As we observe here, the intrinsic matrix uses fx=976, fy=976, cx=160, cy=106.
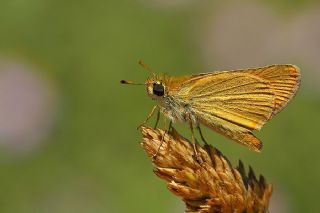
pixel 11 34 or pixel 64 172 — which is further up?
pixel 11 34

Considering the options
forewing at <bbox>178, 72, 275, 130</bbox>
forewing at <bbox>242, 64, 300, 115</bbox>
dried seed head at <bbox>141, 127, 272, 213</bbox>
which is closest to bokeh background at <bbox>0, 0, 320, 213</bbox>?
forewing at <bbox>178, 72, 275, 130</bbox>

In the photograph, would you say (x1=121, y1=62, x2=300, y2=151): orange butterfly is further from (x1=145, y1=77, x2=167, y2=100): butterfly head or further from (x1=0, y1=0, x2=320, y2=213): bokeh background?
(x1=0, y1=0, x2=320, y2=213): bokeh background

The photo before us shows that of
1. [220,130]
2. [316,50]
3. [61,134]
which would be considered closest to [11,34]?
[61,134]

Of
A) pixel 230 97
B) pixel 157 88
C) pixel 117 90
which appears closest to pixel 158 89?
pixel 157 88

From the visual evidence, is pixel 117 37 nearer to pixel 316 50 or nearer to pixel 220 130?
pixel 316 50

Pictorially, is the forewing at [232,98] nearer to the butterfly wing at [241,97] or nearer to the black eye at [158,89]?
the butterfly wing at [241,97]

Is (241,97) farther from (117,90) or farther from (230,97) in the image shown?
(117,90)

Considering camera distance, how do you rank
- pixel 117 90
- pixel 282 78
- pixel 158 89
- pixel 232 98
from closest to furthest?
pixel 282 78 → pixel 158 89 → pixel 232 98 → pixel 117 90
